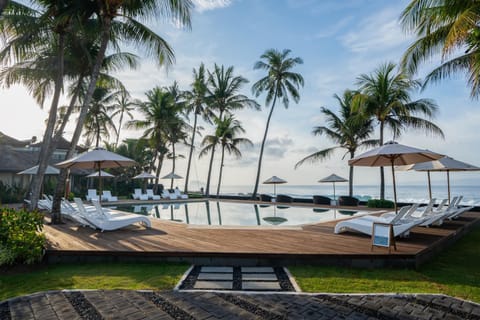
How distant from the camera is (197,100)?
74.1 feet

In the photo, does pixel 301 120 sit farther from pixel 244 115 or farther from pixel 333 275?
pixel 333 275

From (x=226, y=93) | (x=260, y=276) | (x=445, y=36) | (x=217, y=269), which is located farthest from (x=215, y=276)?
(x=226, y=93)

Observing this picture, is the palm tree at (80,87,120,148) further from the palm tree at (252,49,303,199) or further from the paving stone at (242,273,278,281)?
the paving stone at (242,273,278,281)

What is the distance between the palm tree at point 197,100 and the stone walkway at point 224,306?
19.3 metres

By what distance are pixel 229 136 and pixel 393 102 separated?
39.5ft

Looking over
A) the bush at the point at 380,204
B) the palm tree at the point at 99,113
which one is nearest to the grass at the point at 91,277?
the bush at the point at 380,204

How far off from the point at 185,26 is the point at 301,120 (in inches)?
399

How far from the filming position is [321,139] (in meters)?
17.4

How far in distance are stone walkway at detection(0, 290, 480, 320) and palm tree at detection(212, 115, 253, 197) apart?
1871 cm

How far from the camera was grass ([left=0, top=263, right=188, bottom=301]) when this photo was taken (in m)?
3.67

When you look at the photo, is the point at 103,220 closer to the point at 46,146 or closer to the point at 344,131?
the point at 46,146

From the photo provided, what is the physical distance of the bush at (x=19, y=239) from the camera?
432 cm

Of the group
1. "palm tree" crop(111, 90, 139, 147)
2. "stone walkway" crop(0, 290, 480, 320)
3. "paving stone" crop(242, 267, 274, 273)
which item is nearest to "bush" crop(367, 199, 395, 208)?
"paving stone" crop(242, 267, 274, 273)

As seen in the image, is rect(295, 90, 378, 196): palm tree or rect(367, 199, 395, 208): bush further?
rect(295, 90, 378, 196): palm tree
